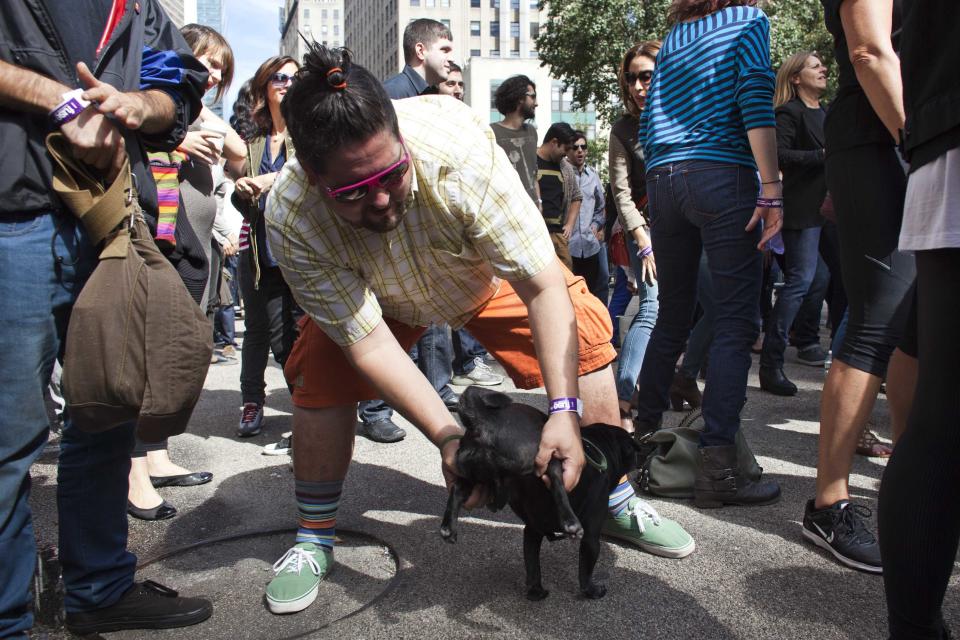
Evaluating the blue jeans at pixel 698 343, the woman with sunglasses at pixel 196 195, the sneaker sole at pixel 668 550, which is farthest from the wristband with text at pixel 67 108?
the blue jeans at pixel 698 343

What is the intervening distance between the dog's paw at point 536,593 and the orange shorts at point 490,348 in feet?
2.27

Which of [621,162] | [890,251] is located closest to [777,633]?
[890,251]

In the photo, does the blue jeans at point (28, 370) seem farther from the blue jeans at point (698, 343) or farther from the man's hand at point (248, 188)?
the blue jeans at point (698, 343)

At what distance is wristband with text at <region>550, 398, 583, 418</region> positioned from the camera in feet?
6.52

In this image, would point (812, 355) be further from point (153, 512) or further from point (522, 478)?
point (153, 512)

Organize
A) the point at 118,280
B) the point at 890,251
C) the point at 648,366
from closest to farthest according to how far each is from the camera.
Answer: the point at 118,280 < the point at 890,251 < the point at 648,366

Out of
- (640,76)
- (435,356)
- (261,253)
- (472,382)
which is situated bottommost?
(472,382)

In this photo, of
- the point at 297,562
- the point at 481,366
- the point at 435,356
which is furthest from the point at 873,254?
the point at 481,366

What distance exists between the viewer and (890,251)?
2330 millimetres

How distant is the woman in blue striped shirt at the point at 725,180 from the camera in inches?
114

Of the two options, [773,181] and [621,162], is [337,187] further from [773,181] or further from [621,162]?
[621,162]

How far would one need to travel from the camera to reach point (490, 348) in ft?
8.63

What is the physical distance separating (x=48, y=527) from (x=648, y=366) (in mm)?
2601

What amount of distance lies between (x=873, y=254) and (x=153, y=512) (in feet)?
9.25
